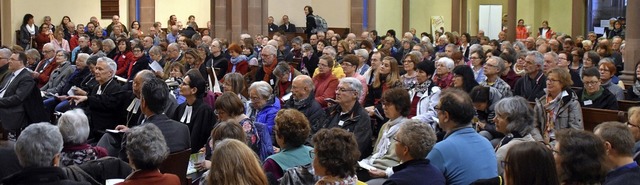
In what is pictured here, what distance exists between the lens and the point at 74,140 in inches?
228

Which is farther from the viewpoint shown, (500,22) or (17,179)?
(500,22)

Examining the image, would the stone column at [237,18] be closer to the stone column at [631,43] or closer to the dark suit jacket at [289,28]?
the dark suit jacket at [289,28]

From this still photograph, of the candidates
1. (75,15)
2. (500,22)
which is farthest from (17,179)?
(500,22)

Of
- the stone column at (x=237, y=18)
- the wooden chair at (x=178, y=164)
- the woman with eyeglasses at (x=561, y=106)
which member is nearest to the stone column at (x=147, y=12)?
the stone column at (x=237, y=18)

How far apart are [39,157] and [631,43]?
12.0 m

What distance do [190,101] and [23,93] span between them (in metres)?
2.50

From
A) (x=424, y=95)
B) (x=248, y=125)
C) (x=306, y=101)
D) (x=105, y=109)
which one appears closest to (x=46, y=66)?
(x=105, y=109)

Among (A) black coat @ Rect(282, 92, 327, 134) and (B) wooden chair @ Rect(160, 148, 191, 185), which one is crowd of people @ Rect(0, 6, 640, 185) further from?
(B) wooden chair @ Rect(160, 148, 191, 185)

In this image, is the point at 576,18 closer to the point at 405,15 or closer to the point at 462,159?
the point at 405,15

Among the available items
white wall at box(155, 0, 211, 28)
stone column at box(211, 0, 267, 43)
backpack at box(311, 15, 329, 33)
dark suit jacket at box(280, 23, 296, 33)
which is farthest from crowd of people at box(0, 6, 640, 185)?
white wall at box(155, 0, 211, 28)

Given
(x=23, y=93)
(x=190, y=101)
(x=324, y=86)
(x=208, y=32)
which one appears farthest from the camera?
(x=208, y=32)

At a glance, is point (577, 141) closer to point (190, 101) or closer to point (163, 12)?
point (190, 101)

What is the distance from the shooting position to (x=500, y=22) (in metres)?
33.0

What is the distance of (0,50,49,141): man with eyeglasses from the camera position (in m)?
9.99
